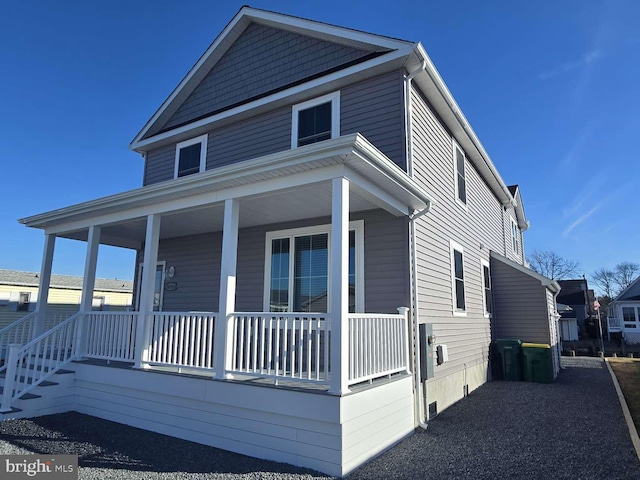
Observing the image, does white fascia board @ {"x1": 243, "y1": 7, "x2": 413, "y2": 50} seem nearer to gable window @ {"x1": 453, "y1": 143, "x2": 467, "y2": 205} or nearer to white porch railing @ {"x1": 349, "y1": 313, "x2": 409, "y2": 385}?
gable window @ {"x1": 453, "y1": 143, "x2": 467, "y2": 205}

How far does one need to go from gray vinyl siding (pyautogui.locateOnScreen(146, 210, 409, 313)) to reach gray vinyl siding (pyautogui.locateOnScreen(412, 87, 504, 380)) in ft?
1.62

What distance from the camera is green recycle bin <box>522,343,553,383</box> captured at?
9.87m

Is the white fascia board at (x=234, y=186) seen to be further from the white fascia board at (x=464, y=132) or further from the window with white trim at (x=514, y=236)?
the window with white trim at (x=514, y=236)

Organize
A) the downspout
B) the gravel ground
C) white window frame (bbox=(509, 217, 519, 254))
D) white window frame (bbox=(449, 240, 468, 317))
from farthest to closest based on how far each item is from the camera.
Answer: white window frame (bbox=(509, 217, 519, 254)) < white window frame (bbox=(449, 240, 468, 317)) < the downspout < the gravel ground

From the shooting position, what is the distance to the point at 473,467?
4406mm

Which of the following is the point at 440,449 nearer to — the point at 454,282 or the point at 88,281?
the point at 454,282

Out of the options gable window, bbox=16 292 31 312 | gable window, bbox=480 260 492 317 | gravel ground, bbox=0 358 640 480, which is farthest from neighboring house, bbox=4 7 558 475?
gable window, bbox=16 292 31 312

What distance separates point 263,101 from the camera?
8.41 meters

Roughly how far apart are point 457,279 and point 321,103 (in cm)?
491

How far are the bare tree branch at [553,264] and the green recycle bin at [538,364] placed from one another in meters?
48.3

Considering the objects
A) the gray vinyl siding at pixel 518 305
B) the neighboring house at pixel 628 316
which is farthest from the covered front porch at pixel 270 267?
the neighboring house at pixel 628 316

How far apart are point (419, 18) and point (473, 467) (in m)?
9.98

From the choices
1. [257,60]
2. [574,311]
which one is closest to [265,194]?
[257,60]

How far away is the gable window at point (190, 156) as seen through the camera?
9.69 meters
